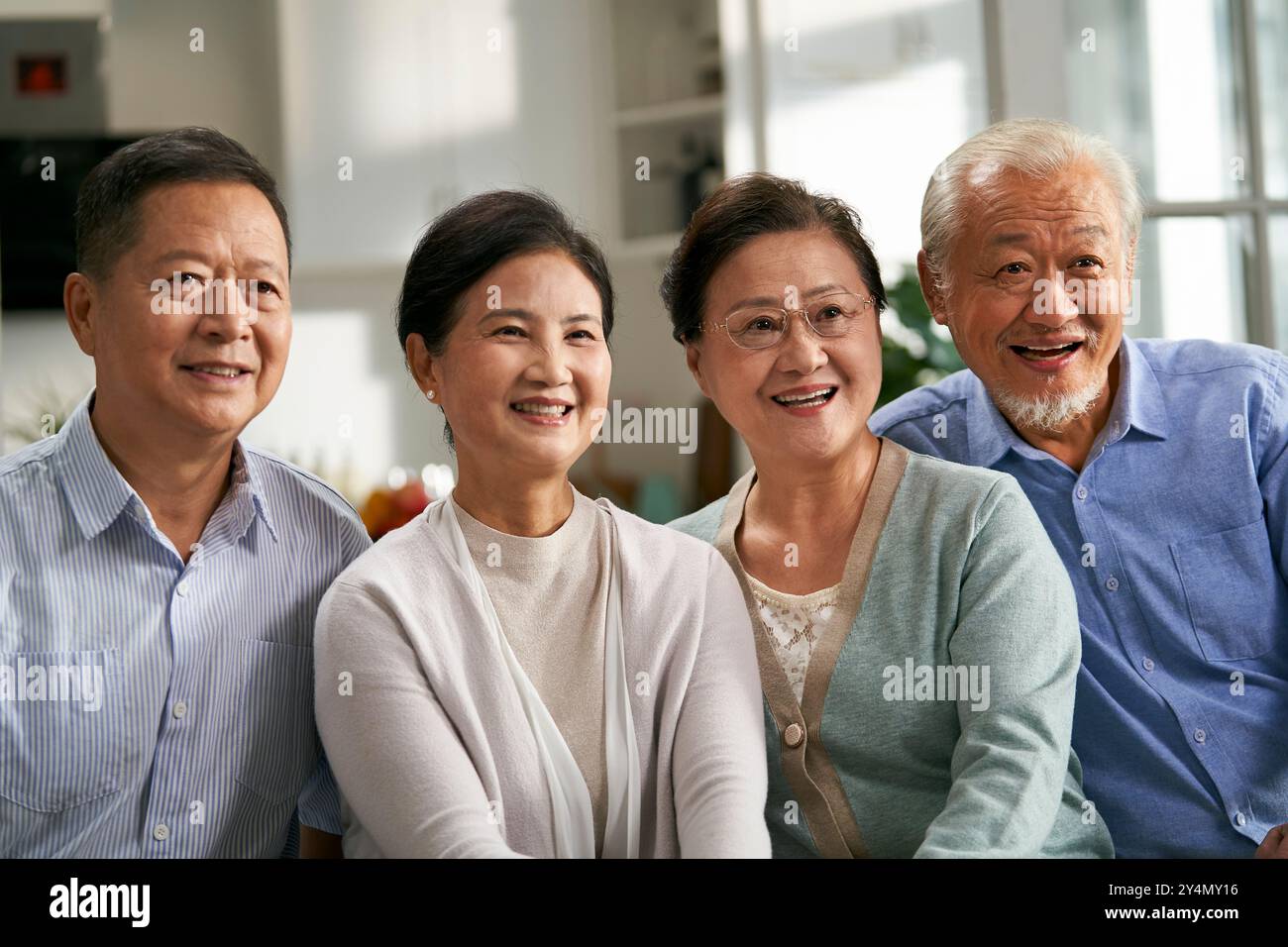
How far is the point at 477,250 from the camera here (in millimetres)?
1239

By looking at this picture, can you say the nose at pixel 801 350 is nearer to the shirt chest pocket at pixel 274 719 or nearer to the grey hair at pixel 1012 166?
the grey hair at pixel 1012 166

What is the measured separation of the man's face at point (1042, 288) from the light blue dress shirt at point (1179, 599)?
6 centimetres

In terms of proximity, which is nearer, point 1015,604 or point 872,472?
point 1015,604

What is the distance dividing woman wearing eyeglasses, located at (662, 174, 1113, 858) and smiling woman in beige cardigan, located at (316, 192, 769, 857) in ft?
0.27

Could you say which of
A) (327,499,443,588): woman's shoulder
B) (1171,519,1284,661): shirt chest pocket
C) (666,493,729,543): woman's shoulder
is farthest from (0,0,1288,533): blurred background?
(1171,519,1284,661): shirt chest pocket

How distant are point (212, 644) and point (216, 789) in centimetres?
15

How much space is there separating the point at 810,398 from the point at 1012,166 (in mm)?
365

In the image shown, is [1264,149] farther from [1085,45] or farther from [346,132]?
[346,132]

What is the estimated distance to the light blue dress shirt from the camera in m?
1.36

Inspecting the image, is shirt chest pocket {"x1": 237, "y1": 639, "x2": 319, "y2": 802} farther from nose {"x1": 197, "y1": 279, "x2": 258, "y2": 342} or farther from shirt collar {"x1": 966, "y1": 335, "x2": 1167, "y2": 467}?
shirt collar {"x1": 966, "y1": 335, "x2": 1167, "y2": 467}
